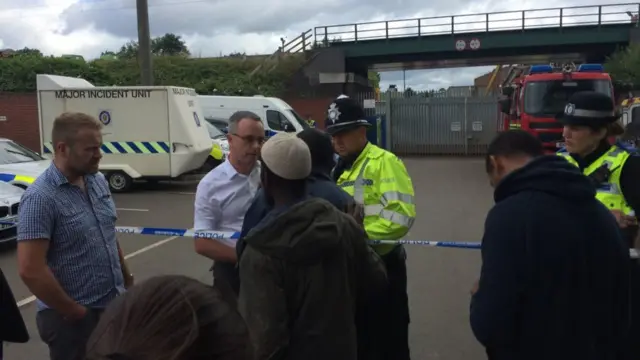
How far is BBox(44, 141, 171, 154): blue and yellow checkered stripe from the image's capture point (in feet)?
47.8

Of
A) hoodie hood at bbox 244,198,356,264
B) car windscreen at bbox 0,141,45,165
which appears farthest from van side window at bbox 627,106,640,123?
hoodie hood at bbox 244,198,356,264

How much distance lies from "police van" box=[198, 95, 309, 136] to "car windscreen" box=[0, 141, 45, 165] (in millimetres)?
8482

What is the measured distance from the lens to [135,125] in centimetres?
1470

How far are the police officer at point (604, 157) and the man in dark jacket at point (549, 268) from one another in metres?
1.15

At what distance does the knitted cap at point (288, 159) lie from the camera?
2475 millimetres

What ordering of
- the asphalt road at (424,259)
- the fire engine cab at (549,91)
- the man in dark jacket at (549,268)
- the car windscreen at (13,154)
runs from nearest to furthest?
the man in dark jacket at (549,268) < the asphalt road at (424,259) < the car windscreen at (13,154) < the fire engine cab at (549,91)

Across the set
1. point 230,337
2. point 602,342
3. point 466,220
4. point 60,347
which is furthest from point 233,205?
point 466,220

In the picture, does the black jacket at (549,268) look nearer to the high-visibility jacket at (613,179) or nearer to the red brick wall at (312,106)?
the high-visibility jacket at (613,179)

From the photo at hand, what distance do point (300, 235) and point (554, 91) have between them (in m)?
13.6

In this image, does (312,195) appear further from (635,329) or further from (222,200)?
(635,329)

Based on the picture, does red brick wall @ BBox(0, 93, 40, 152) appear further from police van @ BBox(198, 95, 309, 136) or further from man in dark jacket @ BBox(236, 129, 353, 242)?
man in dark jacket @ BBox(236, 129, 353, 242)

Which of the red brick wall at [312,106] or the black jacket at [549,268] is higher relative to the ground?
the red brick wall at [312,106]

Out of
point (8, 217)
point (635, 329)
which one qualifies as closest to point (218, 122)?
point (8, 217)

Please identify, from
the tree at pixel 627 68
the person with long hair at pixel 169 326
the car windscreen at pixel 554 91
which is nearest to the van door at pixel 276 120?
the car windscreen at pixel 554 91
